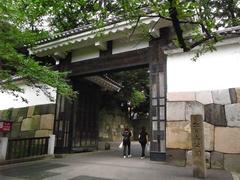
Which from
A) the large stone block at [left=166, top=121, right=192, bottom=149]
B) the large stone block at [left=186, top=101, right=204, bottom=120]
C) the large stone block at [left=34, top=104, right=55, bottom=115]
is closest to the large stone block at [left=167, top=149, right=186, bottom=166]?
the large stone block at [left=166, top=121, right=192, bottom=149]

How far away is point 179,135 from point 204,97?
5.59 feet

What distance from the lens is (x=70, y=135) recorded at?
13.7 meters

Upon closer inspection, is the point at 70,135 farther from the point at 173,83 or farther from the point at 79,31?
the point at 173,83

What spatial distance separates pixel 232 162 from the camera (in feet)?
28.9

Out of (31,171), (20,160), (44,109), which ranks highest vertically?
(44,109)

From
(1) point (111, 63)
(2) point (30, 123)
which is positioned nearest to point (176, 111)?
(1) point (111, 63)

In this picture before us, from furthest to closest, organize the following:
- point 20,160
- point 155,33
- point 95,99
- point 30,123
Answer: point 95,99 → point 30,123 → point 155,33 → point 20,160

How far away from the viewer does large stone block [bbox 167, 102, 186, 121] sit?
32.6ft

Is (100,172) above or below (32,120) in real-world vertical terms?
below

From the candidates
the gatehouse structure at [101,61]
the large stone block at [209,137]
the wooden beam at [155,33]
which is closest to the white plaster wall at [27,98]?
the gatehouse structure at [101,61]

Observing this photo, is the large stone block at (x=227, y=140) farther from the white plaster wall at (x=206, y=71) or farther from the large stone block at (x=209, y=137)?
the white plaster wall at (x=206, y=71)

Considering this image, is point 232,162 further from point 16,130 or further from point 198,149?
point 16,130

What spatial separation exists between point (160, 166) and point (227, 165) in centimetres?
228

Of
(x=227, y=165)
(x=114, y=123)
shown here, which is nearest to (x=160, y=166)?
(x=227, y=165)
